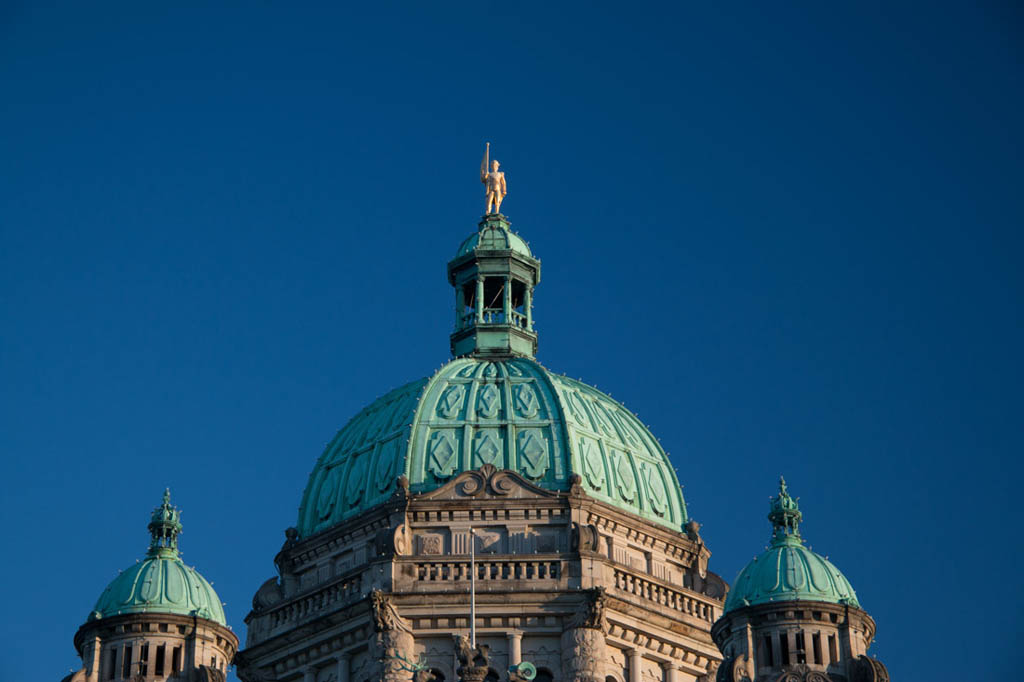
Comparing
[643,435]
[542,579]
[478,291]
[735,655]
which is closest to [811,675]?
[735,655]

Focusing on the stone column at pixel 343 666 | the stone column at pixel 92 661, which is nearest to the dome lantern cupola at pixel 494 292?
the stone column at pixel 343 666

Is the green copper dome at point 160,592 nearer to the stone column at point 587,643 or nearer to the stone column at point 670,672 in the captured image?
the stone column at point 587,643

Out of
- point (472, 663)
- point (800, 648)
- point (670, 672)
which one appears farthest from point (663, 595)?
point (472, 663)

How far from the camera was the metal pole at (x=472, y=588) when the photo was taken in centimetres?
8354

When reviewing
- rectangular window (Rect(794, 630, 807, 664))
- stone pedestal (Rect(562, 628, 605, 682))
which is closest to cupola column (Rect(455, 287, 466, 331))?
stone pedestal (Rect(562, 628, 605, 682))

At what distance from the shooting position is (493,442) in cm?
9375

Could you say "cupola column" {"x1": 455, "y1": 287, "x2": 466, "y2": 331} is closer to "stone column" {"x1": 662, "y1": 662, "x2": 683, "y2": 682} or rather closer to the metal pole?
the metal pole

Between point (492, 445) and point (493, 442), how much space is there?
16 cm

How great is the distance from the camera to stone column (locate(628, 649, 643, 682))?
89.7 metres

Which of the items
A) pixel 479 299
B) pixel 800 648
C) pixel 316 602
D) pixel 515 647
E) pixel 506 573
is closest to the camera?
pixel 800 648

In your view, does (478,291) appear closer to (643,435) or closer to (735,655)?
(643,435)

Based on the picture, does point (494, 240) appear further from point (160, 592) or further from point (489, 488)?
point (160, 592)

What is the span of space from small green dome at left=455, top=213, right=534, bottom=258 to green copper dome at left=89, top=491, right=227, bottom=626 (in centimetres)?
1950

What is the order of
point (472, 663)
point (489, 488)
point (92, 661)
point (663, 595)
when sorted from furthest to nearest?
1. point (663, 595)
2. point (489, 488)
3. point (92, 661)
4. point (472, 663)
